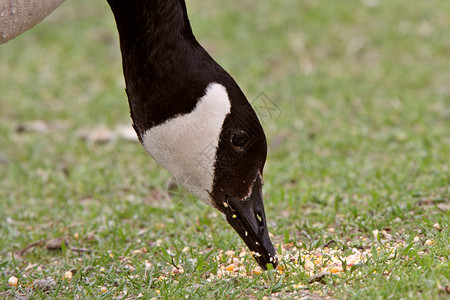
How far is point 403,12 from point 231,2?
3105 mm

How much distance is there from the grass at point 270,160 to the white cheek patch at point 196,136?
0.74m

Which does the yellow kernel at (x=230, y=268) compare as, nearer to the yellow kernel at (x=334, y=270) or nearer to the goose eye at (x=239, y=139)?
the yellow kernel at (x=334, y=270)

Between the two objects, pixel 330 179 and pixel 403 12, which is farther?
pixel 403 12

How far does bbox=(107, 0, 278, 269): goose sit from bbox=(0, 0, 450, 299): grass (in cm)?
51

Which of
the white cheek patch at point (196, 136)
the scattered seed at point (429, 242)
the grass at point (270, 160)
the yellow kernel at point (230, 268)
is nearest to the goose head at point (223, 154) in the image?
the white cheek patch at point (196, 136)

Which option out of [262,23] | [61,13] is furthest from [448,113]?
[61,13]

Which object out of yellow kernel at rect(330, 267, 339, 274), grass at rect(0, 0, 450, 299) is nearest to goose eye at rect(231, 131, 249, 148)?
grass at rect(0, 0, 450, 299)

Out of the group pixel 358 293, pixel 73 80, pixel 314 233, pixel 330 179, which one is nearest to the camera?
pixel 358 293

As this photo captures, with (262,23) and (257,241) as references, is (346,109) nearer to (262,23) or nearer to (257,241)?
(262,23)

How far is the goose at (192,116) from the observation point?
13.1ft

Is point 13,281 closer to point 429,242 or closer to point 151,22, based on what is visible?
point 151,22

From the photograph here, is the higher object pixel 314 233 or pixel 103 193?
pixel 103 193

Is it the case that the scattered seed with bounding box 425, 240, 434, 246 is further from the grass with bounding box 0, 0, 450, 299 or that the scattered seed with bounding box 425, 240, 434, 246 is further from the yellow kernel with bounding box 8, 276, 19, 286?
the yellow kernel with bounding box 8, 276, 19, 286

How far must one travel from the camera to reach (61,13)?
475 inches
